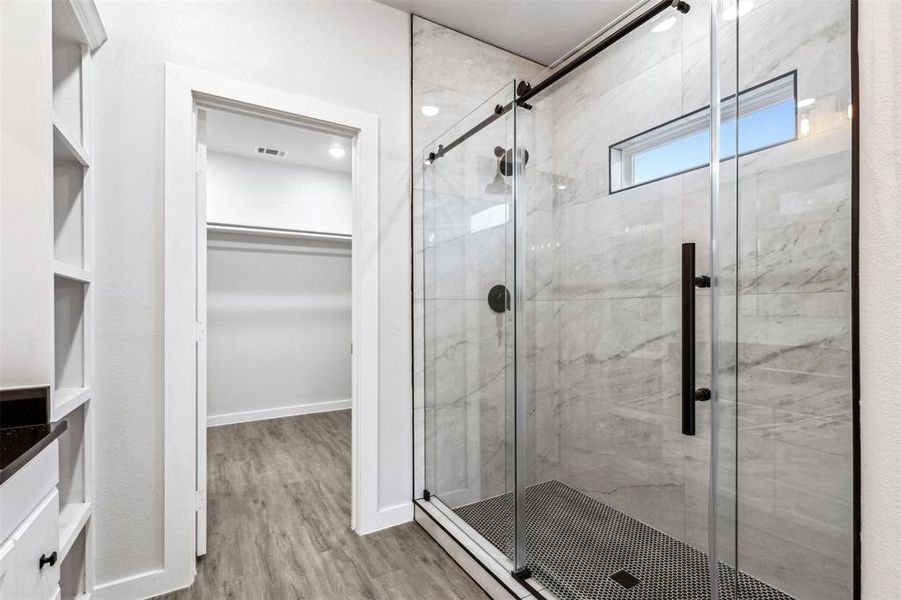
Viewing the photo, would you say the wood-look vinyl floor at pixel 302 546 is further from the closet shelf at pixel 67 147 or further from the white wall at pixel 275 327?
the closet shelf at pixel 67 147

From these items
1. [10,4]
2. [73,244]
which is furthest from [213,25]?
[73,244]

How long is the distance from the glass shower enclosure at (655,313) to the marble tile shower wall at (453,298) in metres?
0.01

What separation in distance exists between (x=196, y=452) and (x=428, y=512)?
1.18m

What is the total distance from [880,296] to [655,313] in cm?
127

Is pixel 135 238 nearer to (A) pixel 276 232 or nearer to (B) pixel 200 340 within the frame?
(B) pixel 200 340

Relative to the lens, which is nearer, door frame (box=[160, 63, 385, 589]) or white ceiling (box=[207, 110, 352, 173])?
door frame (box=[160, 63, 385, 589])

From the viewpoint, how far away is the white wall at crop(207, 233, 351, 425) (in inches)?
163

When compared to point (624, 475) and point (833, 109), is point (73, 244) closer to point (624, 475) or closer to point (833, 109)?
point (833, 109)

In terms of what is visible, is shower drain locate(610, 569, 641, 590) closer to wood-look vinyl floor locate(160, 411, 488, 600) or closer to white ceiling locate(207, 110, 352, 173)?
wood-look vinyl floor locate(160, 411, 488, 600)

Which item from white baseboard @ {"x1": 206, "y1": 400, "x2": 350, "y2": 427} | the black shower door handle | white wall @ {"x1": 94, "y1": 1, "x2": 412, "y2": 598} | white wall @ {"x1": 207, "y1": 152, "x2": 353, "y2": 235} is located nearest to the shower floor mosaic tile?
the black shower door handle

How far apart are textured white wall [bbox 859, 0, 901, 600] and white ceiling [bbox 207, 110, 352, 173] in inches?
124

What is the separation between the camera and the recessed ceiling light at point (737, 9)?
1.11 m

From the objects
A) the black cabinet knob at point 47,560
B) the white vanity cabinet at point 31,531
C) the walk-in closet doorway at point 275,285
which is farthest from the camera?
the walk-in closet doorway at point 275,285

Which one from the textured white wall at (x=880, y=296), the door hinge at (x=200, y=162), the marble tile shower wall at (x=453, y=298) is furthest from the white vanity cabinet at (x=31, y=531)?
the textured white wall at (x=880, y=296)
